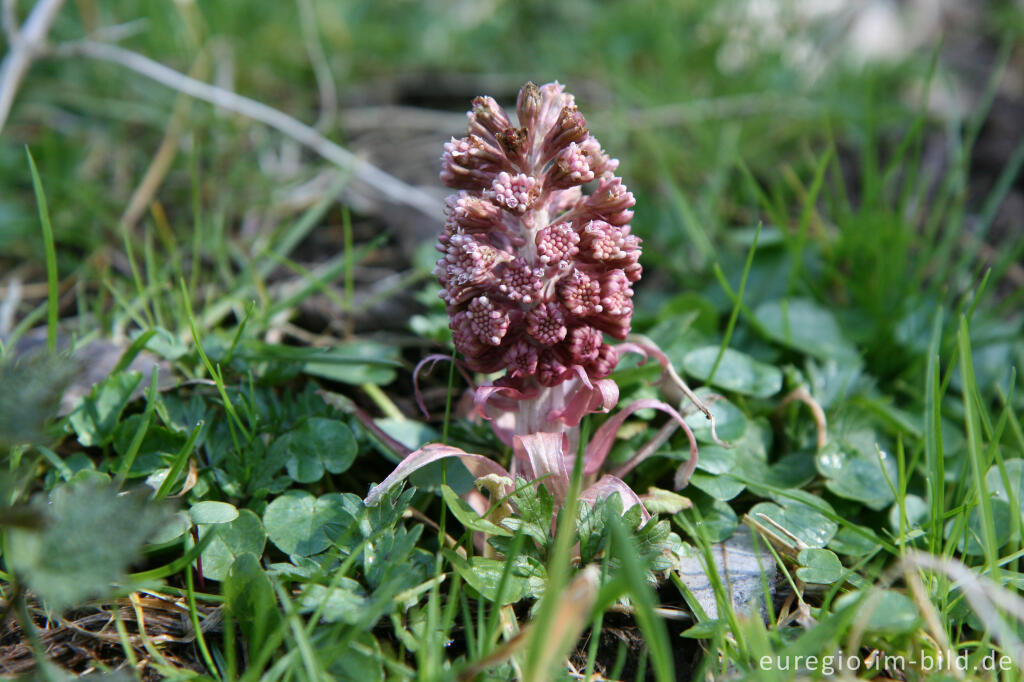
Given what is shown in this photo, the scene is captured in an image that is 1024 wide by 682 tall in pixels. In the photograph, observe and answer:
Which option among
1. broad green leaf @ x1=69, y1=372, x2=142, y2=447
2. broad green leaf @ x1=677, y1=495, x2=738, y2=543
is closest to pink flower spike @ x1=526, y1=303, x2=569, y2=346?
broad green leaf @ x1=677, y1=495, x2=738, y2=543

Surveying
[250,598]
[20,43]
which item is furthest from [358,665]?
[20,43]

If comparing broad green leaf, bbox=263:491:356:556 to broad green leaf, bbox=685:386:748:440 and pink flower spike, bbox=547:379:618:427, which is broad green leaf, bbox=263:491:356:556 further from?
broad green leaf, bbox=685:386:748:440

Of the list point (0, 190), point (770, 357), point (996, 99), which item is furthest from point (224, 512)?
point (996, 99)

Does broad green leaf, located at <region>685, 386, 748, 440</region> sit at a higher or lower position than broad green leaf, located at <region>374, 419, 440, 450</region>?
higher

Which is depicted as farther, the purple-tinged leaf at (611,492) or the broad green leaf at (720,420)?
the broad green leaf at (720,420)

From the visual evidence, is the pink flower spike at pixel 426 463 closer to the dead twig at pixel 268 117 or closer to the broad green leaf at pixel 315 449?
the broad green leaf at pixel 315 449

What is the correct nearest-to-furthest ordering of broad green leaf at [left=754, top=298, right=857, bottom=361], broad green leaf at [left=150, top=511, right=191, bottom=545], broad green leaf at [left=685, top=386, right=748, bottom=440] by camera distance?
1. broad green leaf at [left=150, top=511, right=191, bottom=545]
2. broad green leaf at [left=685, top=386, right=748, bottom=440]
3. broad green leaf at [left=754, top=298, right=857, bottom=361]

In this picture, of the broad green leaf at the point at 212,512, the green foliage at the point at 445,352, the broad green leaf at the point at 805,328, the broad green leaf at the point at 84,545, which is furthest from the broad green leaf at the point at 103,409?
the broad green leaf at the point at 805,328

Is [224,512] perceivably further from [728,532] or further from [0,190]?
[0,190]
